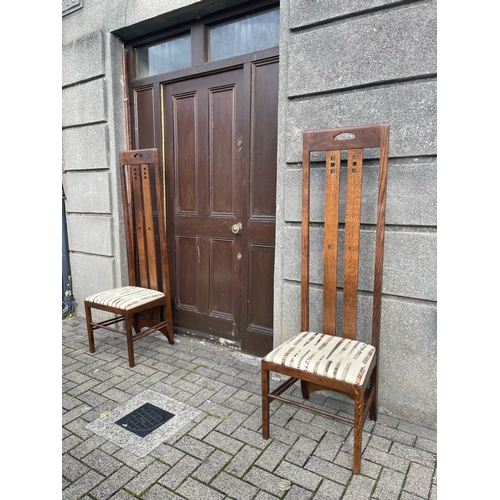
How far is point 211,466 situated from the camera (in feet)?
6.14

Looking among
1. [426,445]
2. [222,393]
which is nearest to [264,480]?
[222,393]

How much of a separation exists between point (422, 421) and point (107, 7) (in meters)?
4.33

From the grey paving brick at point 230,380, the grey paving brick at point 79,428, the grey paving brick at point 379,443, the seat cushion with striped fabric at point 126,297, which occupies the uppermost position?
the seat cushion with striped fabric at point 126,297

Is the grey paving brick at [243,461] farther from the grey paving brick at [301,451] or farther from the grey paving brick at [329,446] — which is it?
the grey paving brick at [329,446]

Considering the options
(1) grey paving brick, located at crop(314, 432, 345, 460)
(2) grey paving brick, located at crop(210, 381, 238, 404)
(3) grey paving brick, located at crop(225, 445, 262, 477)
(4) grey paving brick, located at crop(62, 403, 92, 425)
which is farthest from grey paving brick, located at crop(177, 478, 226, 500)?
(4) grey paving brick, located at crop(62, 403, 92, 425)

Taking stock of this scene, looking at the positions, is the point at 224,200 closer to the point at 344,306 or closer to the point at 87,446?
the point at 344,306

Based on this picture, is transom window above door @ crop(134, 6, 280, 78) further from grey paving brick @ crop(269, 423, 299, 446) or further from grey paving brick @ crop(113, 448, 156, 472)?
grey paving brick @ crop(113, 448, 156, 472)

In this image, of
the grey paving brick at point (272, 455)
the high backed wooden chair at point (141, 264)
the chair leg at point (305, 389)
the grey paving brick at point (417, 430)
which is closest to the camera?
the grey paving brick at point (272, 455)

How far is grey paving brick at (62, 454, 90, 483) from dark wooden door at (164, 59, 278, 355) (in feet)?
5.22

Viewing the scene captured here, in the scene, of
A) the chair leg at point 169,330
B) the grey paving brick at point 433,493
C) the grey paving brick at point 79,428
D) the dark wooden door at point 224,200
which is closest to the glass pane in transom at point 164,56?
the dark wooden door at point 224,200

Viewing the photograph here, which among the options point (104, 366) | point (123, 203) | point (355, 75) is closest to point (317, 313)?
point (355, 75)

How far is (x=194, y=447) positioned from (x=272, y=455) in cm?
46

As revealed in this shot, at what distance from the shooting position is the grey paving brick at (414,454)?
190 cm

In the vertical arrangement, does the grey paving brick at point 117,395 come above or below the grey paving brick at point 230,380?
below
